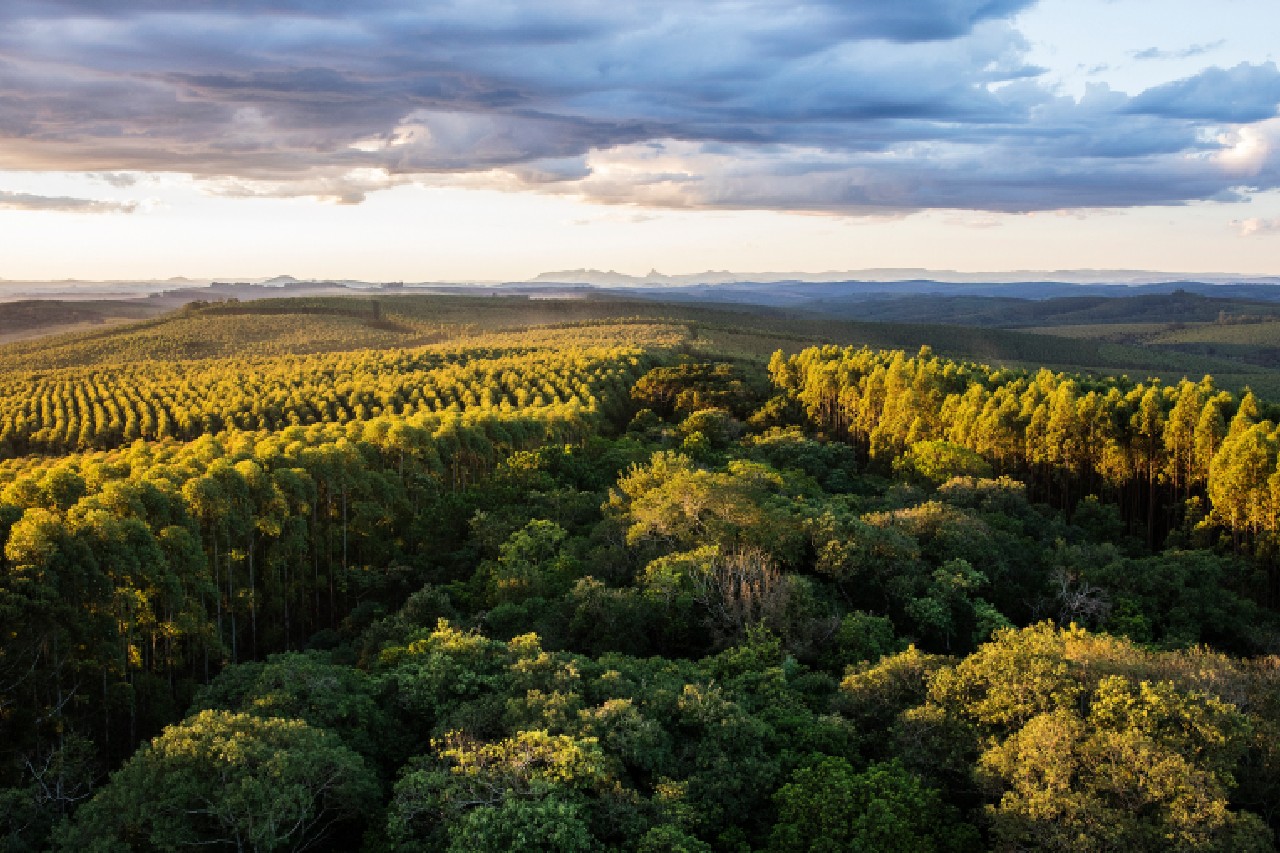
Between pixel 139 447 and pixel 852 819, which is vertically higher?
pixel 139 447

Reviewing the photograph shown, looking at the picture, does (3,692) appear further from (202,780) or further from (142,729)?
(202,780)

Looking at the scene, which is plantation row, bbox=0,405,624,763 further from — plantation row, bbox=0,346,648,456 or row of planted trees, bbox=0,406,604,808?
plantation row, bbox=0,346,648,456

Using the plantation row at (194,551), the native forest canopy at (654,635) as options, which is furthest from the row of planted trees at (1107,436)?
the plantation row at (194,551)

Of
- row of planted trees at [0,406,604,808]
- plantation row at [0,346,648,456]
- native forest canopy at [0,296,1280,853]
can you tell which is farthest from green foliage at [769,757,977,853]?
plantation row at [0,346,648,456]

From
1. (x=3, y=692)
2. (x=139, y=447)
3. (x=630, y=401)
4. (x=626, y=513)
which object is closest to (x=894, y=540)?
(x=626, y=513)

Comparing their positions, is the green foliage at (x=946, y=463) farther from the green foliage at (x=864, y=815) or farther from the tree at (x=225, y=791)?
the tree at (x=225, y=791)
